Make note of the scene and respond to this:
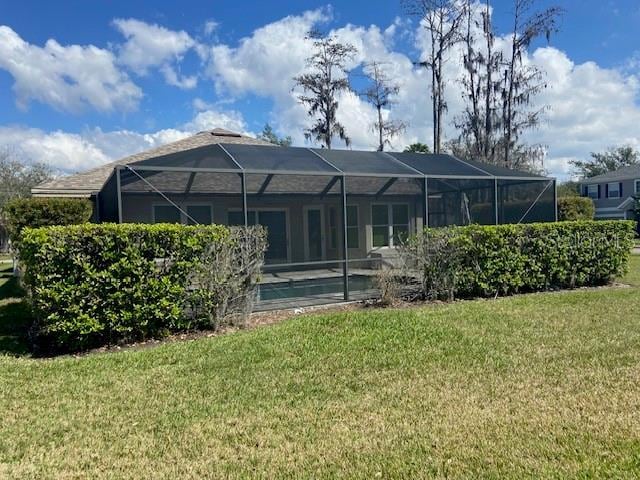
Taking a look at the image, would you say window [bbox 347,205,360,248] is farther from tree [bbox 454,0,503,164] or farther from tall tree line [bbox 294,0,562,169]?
tree [bbox 454,0,503,164]

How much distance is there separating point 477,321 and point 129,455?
489 cm

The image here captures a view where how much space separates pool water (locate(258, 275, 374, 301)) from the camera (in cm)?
953

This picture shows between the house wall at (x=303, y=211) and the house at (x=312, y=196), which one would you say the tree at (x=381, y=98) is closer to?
the house at (x=312, y=196)

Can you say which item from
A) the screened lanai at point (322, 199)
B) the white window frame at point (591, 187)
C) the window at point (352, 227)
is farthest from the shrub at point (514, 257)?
the white window frame at point (591, 187)

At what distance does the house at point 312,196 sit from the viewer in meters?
9.23

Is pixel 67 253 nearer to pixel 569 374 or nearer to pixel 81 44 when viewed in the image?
pixel 569 374

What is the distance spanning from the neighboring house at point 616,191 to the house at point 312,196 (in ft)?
94.7

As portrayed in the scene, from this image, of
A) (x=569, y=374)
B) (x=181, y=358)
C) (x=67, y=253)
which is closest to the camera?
(x=569, y=374)

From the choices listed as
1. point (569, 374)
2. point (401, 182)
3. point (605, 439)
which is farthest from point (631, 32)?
point (605, 439)

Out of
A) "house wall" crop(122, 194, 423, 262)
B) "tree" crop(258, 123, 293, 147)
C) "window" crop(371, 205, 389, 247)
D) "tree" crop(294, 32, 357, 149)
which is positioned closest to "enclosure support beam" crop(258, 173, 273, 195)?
"house wall" crop(122, 194, 423, 262)

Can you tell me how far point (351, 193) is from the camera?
47.1 feet

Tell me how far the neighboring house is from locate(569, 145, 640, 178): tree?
18.4m

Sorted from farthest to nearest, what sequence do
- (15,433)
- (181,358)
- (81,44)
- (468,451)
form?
(81,44), (181,358), (15,433), (468,451)

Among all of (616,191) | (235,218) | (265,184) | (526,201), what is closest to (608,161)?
(616,191)
